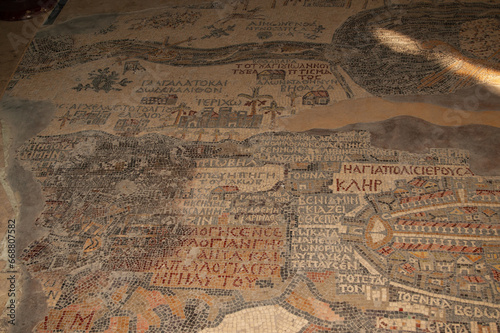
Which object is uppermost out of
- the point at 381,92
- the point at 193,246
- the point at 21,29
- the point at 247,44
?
the point at 21,29

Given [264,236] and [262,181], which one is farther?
[262,181]

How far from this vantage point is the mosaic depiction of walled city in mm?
3959

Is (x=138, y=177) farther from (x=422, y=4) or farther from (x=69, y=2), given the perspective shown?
(x=422, y=4)

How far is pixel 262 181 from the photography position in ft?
15.7

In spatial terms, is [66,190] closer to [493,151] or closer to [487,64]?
[493,151]

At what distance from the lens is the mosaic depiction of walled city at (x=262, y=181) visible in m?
3.96

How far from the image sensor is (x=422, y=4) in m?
6.93

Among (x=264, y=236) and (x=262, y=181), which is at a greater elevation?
(x=262, y=181)

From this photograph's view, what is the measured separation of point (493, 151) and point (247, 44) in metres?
3.45

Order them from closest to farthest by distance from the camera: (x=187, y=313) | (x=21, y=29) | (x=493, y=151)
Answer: (x=187, y=313) < (x=493, y=151) < (x=21, y=29)

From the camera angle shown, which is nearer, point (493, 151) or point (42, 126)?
point (493, 151)

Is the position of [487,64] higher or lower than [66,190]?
higher

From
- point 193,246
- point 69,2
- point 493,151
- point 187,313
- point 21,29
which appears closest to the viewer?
point 187,313

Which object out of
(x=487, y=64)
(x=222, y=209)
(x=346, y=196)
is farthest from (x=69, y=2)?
(x=487, y=64)
